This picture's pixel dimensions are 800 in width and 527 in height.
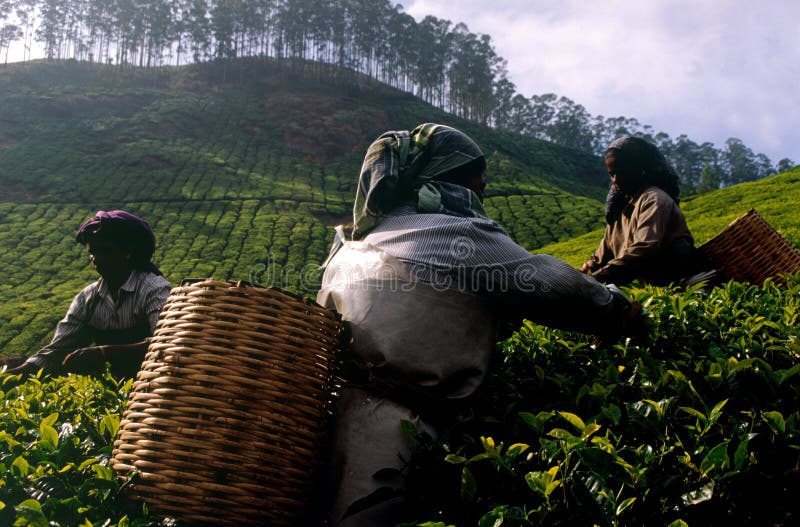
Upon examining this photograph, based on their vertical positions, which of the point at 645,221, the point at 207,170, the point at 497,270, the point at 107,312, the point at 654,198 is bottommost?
the point at 107,312

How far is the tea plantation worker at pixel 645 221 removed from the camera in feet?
11.5

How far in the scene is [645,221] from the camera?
→ 360 centimetres

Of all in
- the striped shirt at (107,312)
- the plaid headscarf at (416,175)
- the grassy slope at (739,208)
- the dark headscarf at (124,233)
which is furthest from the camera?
the grassy slope at (739,208)

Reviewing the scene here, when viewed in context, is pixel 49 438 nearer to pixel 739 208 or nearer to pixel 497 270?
pixel 497 270

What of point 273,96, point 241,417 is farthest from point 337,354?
point 273,96

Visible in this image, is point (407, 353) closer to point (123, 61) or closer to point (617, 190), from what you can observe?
point (617, 190)

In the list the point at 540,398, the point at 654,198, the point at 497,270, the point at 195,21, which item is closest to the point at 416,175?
the point at 497,270

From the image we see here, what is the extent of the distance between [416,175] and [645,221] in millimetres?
2014

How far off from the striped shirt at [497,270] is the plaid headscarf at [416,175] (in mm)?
129

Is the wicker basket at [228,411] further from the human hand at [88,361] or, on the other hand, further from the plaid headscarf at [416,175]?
the human hand at [88,361]

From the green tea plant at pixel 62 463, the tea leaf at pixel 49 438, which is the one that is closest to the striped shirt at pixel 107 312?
the green tea plant at pixel 62 463

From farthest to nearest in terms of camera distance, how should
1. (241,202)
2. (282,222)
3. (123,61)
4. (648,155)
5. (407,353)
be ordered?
(123,61), (241,202), (282,222), (648,155), (407,353)

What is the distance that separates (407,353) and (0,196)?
123 feet

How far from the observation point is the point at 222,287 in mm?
1704
